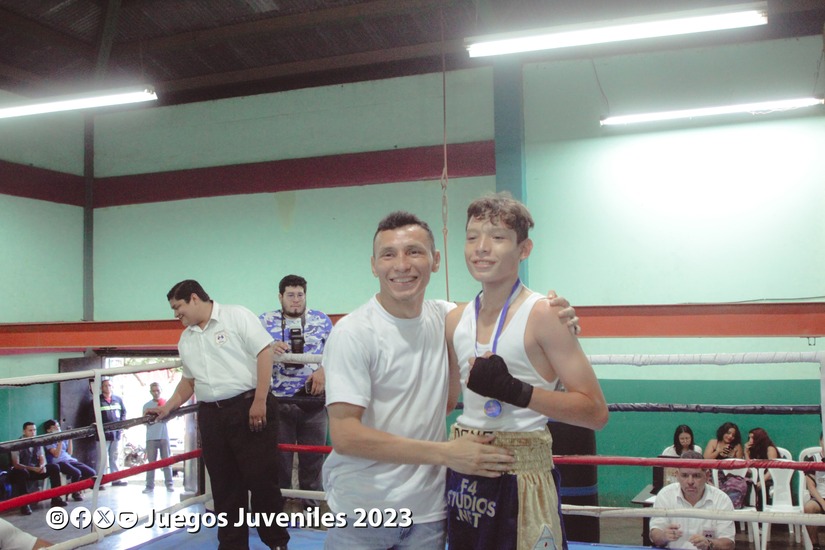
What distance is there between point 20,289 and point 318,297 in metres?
3.65

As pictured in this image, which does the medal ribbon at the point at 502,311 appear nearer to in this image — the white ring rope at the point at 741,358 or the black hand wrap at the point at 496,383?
the black hand wrap at the point at 496,383

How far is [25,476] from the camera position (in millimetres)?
7051

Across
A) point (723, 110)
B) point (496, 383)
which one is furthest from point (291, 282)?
point (723, 110)

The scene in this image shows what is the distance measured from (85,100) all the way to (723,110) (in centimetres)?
579

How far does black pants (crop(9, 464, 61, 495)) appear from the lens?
7.03 metres

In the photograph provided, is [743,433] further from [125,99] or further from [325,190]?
[125,99]

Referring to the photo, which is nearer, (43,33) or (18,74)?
(43,33)

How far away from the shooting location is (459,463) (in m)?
1.37

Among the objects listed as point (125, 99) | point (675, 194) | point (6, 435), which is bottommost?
point (6, 435)

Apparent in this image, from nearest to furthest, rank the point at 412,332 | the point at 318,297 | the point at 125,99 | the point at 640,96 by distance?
the point at 412,332, the point at 125,99, the point at 640,96, the point at 318,297

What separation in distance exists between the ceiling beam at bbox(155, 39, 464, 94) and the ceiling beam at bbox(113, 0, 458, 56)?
0.54 metres

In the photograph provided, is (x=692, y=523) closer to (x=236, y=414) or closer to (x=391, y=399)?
(x=236, y=414)

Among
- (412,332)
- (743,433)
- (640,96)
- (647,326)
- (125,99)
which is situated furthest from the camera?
(640,96)

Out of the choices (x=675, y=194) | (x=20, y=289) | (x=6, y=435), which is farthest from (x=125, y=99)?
(x=675, y=194)
